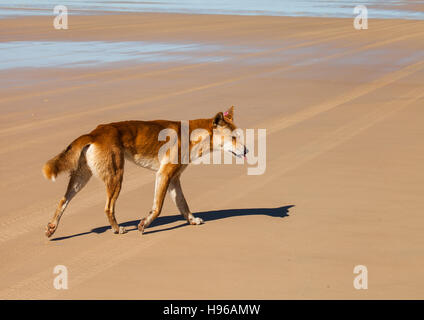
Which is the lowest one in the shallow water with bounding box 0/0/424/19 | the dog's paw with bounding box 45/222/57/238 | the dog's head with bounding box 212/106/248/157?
the dog's paw with bounding box 45/222/57/238

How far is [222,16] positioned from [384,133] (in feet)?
101

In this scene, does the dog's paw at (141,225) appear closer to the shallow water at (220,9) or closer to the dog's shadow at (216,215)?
the dog's shadow at (216,215)

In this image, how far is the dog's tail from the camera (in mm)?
7879

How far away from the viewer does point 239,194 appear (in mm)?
10203

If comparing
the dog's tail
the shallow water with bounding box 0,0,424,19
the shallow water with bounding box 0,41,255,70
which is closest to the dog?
the dog's tail

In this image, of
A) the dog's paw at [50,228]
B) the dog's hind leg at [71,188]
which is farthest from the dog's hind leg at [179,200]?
the dog's paw at [50,228]

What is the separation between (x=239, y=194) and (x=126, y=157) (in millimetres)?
2147

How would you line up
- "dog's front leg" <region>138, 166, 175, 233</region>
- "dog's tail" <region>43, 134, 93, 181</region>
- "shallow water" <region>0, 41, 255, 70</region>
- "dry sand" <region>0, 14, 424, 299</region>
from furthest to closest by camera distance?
"shallow water" <region>0, 41, 255, 70</region>, "dog's front leg" <region>138, 166, 175, 233</region>, "dog's tail" <region>43, 134, 93, 181</region>, "dry sand" <region>0, 14, 424, 299</region>

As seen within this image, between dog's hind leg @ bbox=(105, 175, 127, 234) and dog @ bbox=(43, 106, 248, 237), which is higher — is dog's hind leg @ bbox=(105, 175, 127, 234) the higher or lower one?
the lower one

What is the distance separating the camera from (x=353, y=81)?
67.4ft

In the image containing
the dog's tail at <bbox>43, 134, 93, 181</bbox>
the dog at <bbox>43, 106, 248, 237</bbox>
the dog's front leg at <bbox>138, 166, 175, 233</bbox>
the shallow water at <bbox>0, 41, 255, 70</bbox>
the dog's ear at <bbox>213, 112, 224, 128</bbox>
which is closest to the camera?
the dog's tail at <bbox>43, 134, 93, 181</bbox>

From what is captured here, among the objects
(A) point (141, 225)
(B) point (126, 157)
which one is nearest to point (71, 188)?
(B) point (126, 157)

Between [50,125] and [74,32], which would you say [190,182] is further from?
[74,32]

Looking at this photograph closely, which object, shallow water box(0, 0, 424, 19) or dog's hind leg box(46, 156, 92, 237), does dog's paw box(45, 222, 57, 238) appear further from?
shallow water box(0, 0, 424, 19)
